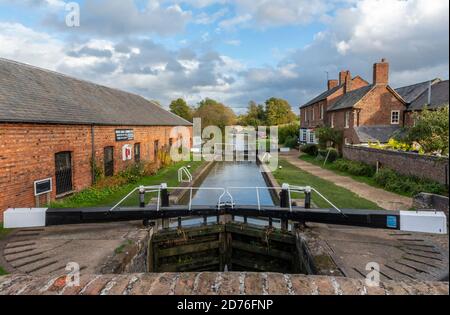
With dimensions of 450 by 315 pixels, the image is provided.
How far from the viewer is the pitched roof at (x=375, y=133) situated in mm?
20891

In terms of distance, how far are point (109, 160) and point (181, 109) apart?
43.3 meters

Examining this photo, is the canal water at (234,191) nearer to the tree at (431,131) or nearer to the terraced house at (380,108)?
the tree at (431,131)

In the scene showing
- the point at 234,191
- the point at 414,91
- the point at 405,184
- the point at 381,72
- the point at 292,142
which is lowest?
the point at 234,191

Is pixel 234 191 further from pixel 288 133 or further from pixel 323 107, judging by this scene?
pixel 288 133

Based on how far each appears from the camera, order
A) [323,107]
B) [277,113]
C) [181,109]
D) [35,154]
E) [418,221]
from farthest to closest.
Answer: [277,113]
[181,109]
[323,107]
[35,154]
[418,221]

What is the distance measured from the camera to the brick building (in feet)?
26.4

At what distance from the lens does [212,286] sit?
206cm

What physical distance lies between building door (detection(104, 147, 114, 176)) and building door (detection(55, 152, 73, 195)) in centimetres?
282

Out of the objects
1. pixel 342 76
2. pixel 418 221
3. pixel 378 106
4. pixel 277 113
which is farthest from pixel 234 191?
pixel 277 113

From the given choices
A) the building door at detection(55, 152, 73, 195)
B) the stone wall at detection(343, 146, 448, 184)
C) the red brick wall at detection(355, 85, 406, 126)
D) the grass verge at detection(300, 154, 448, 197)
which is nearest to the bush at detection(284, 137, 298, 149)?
the red brick wall at detection(355, 85, 406, 126)

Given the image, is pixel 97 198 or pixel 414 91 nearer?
pixel 97 198

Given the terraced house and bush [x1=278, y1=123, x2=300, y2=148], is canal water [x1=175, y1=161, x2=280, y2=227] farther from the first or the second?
bush [x1=278, y1=123, x2=300, y2=148]

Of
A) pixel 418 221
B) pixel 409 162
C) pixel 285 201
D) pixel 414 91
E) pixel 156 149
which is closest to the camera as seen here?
pixel 418 221
